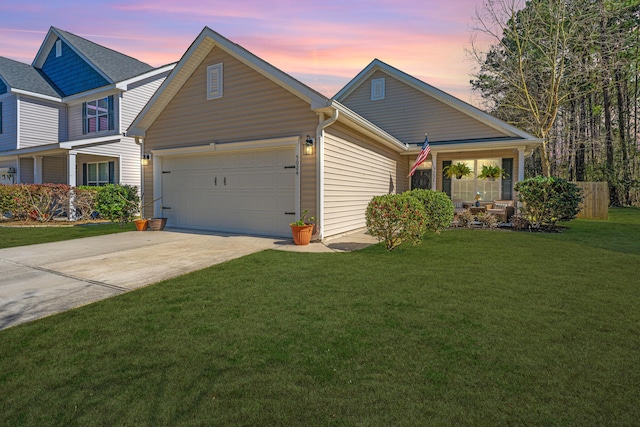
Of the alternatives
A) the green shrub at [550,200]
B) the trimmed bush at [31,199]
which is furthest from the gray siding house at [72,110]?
the green shrub at [550,200]

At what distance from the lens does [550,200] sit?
31.9 feet

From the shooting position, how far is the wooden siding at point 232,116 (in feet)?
25.9

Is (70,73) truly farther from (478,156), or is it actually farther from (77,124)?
(478,156)

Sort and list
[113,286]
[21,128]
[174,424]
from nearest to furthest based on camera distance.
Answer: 1. [174,424]
2. [113,286]
3. [21,128]

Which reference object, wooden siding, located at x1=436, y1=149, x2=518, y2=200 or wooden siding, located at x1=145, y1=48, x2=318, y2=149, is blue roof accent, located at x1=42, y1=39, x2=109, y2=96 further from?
wooden siding, located at x1=436, y1=149, x2=518, y2=200

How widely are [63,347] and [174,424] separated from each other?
5.02ft

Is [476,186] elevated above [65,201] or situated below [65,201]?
above

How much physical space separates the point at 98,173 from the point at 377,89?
553 inches

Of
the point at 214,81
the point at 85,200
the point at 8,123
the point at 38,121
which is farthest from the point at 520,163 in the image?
the point at 8,123

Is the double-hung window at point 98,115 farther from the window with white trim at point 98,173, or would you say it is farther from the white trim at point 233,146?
the white trim at point 233,146

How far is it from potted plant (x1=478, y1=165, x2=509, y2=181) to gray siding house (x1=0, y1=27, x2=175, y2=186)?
50.0ft

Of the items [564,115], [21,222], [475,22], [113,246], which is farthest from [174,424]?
[564,115]

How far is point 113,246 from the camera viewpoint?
723cm

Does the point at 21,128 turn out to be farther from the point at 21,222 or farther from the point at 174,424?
the point at 174,424
